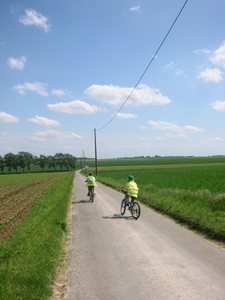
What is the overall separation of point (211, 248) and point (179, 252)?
3.16 ft

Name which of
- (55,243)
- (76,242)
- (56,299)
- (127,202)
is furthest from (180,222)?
(56,299)

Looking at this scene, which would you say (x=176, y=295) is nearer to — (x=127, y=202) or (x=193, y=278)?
(x=193, y=278)

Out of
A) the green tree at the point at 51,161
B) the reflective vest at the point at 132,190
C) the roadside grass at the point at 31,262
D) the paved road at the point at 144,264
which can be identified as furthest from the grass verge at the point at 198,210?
the green tree at the point at 51,161

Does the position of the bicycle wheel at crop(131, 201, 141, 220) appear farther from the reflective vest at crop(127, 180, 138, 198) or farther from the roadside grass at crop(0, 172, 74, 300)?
the roadside grass at crop(0, 172, 74, 300)

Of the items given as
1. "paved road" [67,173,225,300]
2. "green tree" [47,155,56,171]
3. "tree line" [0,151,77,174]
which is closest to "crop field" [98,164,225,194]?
"paved road" [67,173,225,300]

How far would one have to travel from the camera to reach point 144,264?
222 inches

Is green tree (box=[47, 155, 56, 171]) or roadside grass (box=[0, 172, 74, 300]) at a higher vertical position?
green tree (box=[47, 155, 56, 171])

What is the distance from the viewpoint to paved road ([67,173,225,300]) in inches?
173

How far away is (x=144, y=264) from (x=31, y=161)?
4793 inches

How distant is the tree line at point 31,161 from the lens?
11556cm

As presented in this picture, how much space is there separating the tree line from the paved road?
115 meters

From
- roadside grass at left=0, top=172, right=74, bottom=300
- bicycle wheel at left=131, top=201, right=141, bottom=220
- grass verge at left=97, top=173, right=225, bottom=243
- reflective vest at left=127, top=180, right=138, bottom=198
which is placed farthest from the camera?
reflective vest at left=127, top=180, right=138, bottom=198

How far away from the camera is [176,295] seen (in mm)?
4242

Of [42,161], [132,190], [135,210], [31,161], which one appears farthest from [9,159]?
[135,210]
